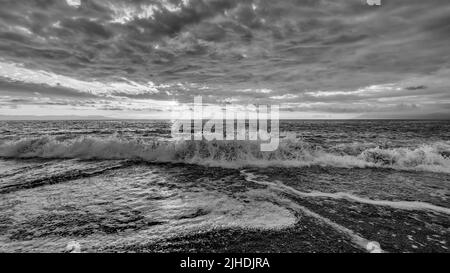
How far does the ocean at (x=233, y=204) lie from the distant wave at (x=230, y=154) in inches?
3.8

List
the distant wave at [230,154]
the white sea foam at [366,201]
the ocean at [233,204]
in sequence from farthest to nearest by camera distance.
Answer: the distant wave at [230,154], the white sea foam at [366,201], the ocean at [233,204]

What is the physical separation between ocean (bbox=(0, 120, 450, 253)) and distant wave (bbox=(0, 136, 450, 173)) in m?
0.10

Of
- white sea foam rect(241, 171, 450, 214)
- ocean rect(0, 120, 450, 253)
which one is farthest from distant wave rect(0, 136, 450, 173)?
white sea foam rect(241, 171, 450, 214)

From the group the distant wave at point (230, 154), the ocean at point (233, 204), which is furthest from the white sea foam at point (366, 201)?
the distant wave at point (230, 154)

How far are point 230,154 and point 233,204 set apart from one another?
6984mm

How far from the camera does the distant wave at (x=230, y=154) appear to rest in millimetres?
11520

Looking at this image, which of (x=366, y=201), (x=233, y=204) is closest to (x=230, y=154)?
(x=233, y=204)

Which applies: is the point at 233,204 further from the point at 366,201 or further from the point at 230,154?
the point at 230,154

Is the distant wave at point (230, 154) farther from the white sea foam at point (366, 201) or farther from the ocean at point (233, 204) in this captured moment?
the white sea foam at point (366, 201)

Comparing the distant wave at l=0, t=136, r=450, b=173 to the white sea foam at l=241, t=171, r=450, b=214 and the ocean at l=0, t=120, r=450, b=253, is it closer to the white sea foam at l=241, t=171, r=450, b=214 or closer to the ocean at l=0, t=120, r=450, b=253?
the ocean at l=0, t=120, r=450, b=253

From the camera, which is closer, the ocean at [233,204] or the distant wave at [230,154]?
the ocean at [233,204]
